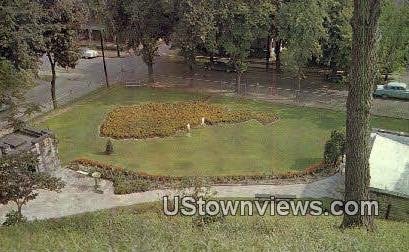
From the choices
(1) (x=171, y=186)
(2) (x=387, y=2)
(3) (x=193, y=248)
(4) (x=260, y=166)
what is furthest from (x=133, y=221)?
(2) (x=387, y=2)

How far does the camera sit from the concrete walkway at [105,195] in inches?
766

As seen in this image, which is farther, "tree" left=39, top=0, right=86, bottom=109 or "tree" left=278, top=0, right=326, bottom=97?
"tree" left=278, top=0, right=326, bottom=97

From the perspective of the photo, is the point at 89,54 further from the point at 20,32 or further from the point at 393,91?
the point at 393,91

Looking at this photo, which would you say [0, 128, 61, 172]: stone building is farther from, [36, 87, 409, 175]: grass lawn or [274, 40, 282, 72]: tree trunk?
[274, 40, 282, 72]: tree trunk

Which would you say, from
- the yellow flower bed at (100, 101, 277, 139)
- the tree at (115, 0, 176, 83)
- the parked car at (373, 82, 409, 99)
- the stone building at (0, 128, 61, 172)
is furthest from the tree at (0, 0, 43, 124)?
the parked car at (373, 82, 409, 99)

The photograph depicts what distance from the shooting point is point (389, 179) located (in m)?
19.0

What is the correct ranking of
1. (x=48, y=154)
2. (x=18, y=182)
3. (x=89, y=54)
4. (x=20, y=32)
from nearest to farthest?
(x=18, y=182), (x=48, y=154), (x=20, y=32), (x=89, y=54)

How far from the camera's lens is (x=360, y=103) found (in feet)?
41.2

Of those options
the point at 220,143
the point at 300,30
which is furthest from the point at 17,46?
the point at 300,30

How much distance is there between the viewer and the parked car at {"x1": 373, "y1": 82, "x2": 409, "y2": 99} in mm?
31406

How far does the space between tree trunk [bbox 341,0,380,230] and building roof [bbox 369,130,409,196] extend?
5.11 metres

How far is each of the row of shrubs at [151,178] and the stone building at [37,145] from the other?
5.58ft

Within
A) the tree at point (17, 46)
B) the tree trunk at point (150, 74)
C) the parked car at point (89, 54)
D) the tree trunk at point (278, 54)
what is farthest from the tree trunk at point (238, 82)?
the parked car at point (89, 54)

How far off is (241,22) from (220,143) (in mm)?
9677
